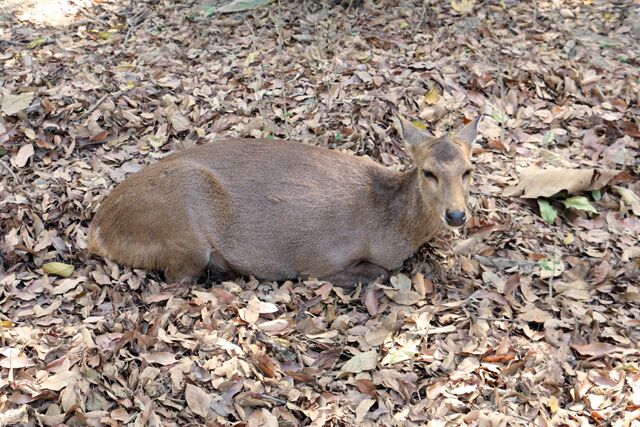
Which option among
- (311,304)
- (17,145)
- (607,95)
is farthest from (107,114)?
(607,95)

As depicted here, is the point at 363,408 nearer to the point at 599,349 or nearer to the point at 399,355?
the point at 399,355

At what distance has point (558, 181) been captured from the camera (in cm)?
682

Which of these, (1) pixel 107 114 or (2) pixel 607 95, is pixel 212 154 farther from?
(2) pixel 607 95

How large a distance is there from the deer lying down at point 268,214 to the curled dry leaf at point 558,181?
95 cm

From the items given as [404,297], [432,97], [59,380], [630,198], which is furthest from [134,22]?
[630,198]

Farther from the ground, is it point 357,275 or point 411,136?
point 411,136

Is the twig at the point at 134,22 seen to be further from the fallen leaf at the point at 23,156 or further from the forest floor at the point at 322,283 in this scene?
the fallen leaf at the point at 23,156

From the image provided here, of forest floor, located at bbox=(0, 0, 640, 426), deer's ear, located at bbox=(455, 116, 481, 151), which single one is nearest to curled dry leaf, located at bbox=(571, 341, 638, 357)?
forest floor, located at bbox=(0, 0, 640, 426)

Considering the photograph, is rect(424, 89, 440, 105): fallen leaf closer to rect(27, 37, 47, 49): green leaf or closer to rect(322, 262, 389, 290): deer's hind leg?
rect(322, 262, 389, 290): deer's hind leg

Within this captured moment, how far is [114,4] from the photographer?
10070 millimetres

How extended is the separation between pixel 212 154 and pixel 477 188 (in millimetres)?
2458

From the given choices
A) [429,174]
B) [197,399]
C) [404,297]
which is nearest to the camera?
[197,399]

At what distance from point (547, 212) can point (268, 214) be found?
249cm

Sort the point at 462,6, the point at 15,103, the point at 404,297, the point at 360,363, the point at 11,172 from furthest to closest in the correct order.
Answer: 1. the point at 462,6
2. the point at 15,103
3. the point at 11,172
4. the point at 404,297
5. the point at 360,363
